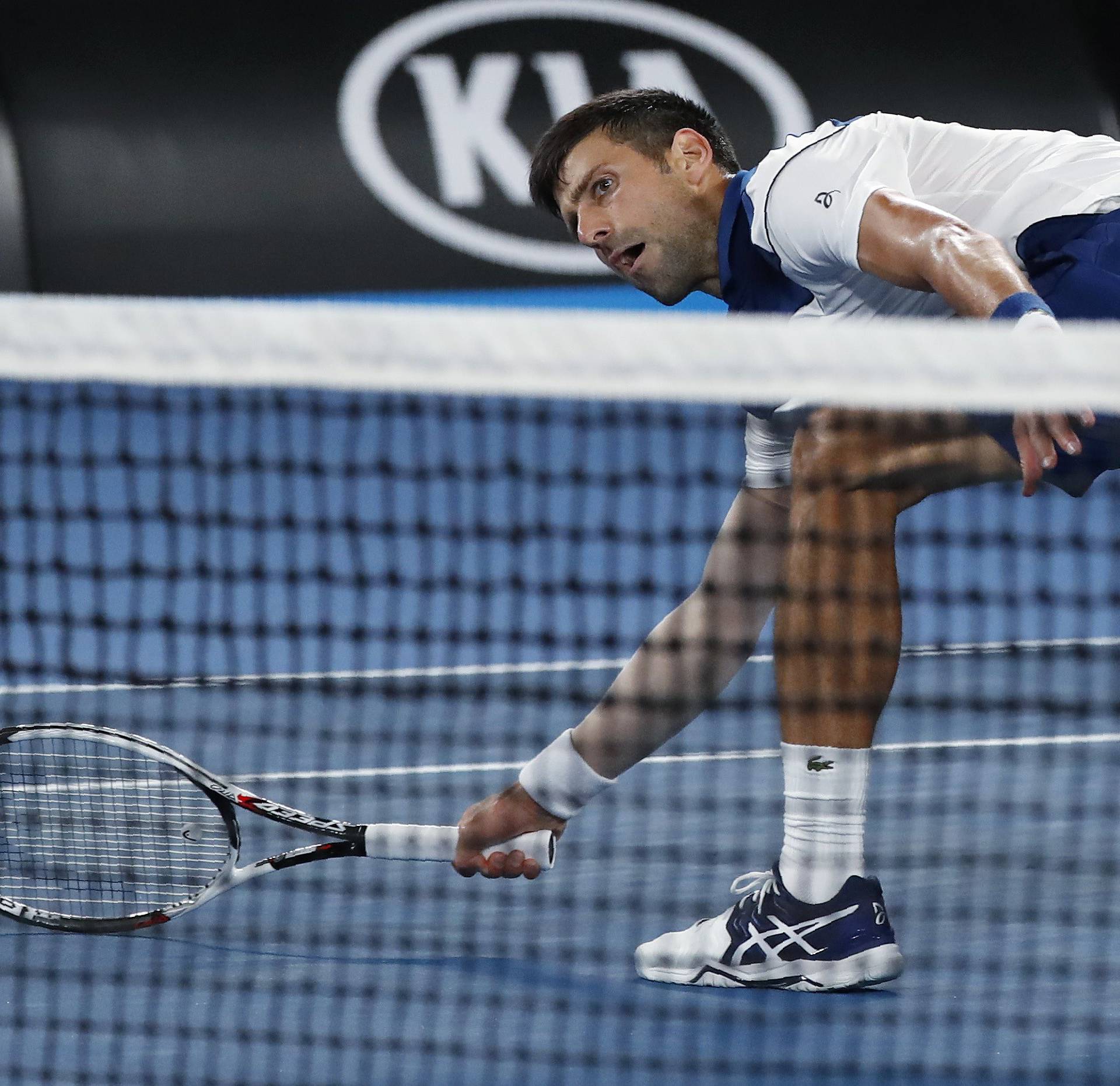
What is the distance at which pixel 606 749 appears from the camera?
2463 millimetres

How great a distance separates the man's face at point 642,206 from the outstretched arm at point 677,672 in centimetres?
37

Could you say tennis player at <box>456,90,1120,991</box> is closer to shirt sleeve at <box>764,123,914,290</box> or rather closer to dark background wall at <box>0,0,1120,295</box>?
shirt sleeve at <box>764,123,914,290</box>

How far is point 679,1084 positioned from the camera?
189cm

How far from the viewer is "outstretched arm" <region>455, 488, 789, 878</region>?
2.41m

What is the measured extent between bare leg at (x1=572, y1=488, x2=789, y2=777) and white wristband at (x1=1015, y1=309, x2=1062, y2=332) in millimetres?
653

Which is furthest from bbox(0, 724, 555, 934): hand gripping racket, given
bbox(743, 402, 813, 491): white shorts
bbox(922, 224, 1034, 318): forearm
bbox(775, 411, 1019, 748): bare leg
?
bbox(922, 224, 1034, 318): forearm

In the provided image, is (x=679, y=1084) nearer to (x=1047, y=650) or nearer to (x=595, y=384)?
(x=595, y=384)

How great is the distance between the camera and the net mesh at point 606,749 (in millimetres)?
1669

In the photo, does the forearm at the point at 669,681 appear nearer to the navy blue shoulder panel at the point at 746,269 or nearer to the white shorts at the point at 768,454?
the white shorts at the point at 768,454

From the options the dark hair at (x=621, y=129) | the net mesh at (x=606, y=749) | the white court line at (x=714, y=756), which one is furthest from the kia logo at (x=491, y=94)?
the dark hair at (x=621, y=129)

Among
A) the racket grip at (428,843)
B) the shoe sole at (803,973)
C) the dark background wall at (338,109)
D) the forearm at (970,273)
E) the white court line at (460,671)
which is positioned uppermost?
the dark background wall at (338,109)

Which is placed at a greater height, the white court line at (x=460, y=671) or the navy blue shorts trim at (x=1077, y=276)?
the navy blue shorts trim at (x=1077, y=276)

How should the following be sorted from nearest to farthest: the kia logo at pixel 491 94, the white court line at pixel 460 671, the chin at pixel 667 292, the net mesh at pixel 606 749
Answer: the net mesh at pixel 606 749 < the chin at pixel 667 292 < the white court line at pixel 460 671 < the kia logo at pixel 491 94

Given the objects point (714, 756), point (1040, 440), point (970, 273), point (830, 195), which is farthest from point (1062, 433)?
point (714, 756)
